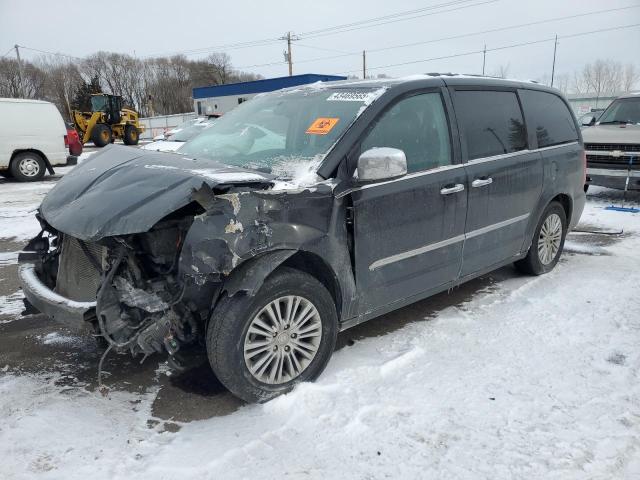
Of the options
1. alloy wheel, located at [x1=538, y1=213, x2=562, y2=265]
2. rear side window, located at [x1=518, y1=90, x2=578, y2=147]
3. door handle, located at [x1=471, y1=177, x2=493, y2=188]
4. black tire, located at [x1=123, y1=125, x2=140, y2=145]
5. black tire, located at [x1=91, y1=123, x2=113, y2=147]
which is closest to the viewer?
door handle, located at [x1=471, y1=177, x2=493, y2=188]

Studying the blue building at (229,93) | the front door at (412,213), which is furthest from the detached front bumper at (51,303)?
the blue building at (229,93)

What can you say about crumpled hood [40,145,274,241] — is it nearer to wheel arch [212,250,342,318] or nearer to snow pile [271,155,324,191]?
snow pile [271,155,324,191]

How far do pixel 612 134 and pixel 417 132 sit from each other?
279 inches

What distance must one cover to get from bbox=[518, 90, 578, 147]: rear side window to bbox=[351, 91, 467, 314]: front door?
1.36 meters

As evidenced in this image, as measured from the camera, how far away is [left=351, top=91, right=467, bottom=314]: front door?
10.4ft

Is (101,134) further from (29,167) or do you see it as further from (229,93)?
(29,167)

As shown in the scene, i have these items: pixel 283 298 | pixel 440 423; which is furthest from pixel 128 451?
pixel 440 423

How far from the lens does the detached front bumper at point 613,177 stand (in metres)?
8.48

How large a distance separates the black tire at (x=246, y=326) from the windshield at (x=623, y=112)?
29.3 ft

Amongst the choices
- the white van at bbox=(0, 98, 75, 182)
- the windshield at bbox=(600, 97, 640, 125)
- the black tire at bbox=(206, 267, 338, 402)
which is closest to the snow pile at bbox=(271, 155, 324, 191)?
the black tire at bbox=(206, 267, 338, 402)

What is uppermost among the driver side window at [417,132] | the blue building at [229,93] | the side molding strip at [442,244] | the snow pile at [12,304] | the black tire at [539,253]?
the blue building at [229,93]

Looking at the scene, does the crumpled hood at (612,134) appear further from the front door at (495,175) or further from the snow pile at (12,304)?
the snow pile at (12,304)

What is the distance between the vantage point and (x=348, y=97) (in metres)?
3.44

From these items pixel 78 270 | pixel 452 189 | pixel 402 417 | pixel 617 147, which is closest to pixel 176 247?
pixel 78 270
